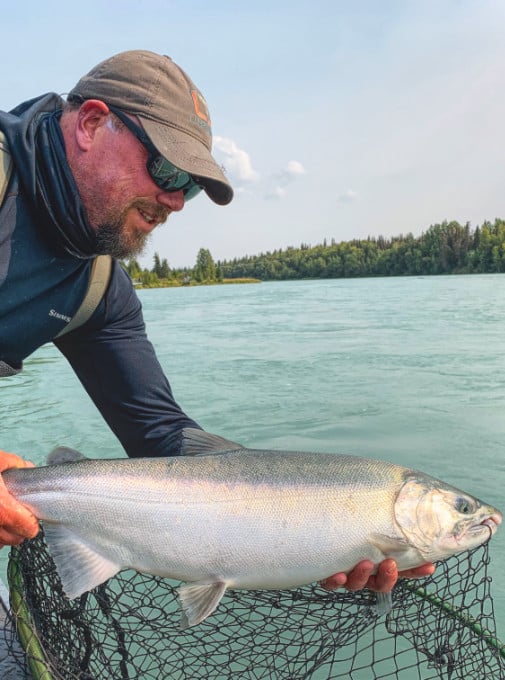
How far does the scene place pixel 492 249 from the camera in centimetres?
9125

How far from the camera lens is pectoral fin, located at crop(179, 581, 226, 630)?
2109mm

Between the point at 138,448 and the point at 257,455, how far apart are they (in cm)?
87

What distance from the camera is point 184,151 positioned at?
249cm

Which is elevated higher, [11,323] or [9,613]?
[11,323]

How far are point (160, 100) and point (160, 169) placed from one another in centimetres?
28

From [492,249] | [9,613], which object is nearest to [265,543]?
[9,613]

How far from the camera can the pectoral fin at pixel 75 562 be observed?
2160mm

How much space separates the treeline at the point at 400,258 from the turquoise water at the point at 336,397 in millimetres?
78703

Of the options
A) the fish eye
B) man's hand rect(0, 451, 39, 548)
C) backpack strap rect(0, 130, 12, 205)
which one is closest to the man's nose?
backpack strap rect(0, 130, 12, 205)

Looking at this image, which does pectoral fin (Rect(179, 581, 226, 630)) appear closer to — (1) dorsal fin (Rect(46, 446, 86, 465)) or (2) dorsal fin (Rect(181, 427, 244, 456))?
(2) dorsal fin (Rect(181, 427, 244, 456))

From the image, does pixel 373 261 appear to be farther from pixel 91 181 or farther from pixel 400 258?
pixel 91 181

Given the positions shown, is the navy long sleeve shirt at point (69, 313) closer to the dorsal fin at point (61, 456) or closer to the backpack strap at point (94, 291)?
the backpack strap at point (94, 291)

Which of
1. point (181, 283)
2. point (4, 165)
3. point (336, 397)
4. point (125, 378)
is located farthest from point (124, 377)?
point (181, 283)

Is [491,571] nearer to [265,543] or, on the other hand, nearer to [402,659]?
[402,659]
